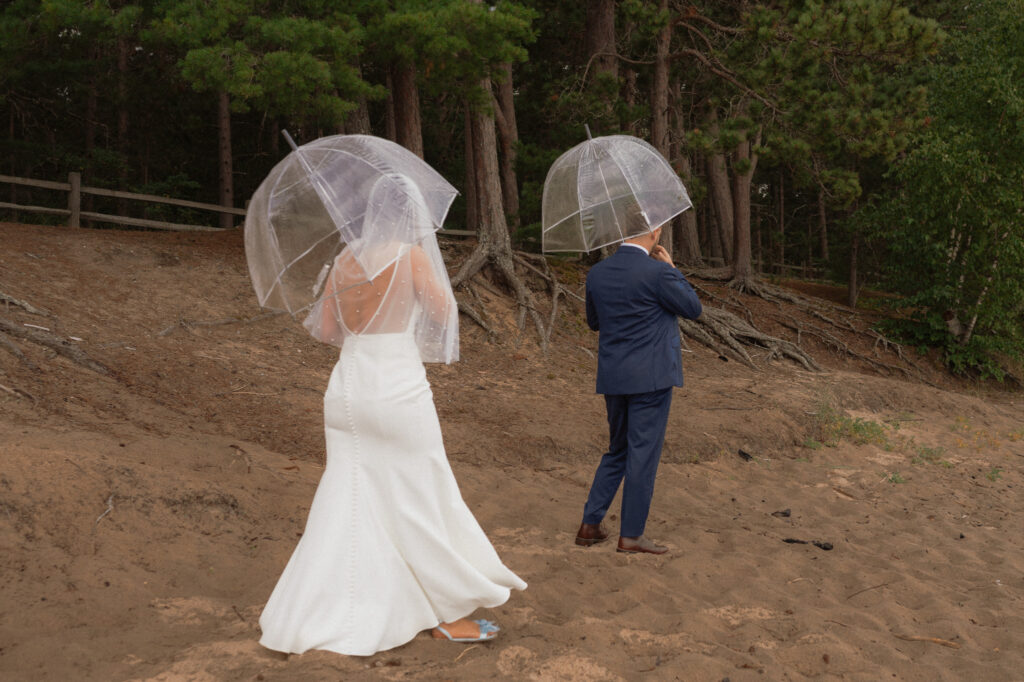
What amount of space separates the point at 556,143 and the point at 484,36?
4.15 m

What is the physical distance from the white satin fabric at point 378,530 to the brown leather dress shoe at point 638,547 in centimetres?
147

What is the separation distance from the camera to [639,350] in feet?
15.4

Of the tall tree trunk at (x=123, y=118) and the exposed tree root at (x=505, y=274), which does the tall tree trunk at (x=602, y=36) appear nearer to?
the exposed tree root at (x=505, y=274)

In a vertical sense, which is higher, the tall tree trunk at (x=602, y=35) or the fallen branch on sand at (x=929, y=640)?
the tall tree trunk at (x=602, y=35)

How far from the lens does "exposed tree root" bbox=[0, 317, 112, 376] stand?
6840 mm

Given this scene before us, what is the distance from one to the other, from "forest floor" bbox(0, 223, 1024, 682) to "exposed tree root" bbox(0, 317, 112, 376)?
0.27 ft

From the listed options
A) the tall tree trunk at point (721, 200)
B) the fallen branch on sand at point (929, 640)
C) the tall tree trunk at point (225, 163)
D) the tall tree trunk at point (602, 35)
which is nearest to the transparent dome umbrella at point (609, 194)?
the fallen branch on sand at point (929, 640)

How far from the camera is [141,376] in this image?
23.2ft

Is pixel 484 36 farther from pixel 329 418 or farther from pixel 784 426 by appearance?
pixel 329 418

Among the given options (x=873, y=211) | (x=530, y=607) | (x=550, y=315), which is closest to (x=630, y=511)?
(x=530, y=607)

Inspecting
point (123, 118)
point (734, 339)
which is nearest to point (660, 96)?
point (734, 339)

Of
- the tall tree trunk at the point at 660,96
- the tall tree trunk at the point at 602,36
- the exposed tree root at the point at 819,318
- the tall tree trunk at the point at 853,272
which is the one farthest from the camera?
the tall tree trunk at the point at 853,272

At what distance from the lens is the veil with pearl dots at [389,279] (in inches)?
133

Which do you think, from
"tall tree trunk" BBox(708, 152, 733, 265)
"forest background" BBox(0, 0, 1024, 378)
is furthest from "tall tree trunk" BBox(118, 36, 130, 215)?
"tall tree trunk" BBox(708, 152, 733, 265)
